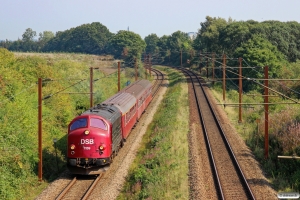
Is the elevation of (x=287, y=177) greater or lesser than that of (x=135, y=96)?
lesser

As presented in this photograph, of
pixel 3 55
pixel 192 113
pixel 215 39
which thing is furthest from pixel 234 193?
pixel 215 39

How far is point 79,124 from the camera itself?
2052cm

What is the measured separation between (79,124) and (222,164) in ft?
27.7

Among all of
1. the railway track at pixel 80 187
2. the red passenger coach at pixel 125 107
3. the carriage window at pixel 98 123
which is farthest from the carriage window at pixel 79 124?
the red passenger coach at pixel 125 107

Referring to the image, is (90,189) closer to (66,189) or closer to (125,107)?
(66,189)

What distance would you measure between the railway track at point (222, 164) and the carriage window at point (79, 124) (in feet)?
23.8

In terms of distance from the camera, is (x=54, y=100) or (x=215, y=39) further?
(x=215, y=39)

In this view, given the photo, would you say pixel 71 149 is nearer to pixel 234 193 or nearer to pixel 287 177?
pixel 234 193

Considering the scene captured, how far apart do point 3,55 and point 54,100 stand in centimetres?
706

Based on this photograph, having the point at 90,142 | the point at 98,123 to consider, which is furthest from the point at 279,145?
the point at 90,142

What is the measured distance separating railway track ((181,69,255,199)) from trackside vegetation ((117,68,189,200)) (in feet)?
5.04

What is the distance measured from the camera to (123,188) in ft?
63.5

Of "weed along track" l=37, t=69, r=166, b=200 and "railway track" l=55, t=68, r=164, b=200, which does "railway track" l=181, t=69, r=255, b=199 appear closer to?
"weed along track" l=37, t=69, r=166, b=200

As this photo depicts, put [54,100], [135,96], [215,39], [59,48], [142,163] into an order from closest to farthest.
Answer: [142,163], [54,100], [135,96], [215,39], [59,48]
